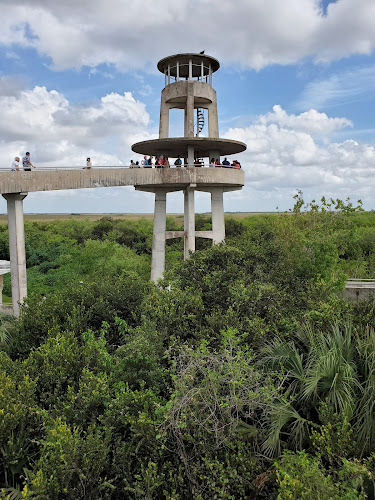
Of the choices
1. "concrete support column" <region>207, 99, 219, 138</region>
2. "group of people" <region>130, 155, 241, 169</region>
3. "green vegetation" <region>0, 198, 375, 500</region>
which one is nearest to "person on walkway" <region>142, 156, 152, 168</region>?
"group of people" <region>130, 155, 241, 169</region>

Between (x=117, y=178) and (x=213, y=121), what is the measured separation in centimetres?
760

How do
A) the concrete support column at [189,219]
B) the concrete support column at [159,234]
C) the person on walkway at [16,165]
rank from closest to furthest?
the person on walkway at [16,165] < the concrete support column at [189,219] < the concrete support column at [159,234]

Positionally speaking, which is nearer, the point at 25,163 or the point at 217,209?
the point at 25,163

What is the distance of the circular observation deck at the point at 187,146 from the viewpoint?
22.6 meters

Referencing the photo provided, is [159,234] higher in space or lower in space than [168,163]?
lower

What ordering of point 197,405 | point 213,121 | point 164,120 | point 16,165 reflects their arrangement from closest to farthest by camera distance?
point 197,405 → point 16,165 → point 164,120 → point 213,121

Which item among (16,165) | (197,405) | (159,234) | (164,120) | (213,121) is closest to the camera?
(197,405)

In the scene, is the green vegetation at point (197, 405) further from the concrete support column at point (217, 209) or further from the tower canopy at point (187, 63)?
the tower canopy at point (187, 63)

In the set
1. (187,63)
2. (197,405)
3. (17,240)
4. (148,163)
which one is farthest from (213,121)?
(197,405)

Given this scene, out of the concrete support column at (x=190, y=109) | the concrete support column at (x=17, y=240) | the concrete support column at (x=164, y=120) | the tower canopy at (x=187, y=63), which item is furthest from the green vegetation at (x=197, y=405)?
the tower canopy at (x=187, y=63)

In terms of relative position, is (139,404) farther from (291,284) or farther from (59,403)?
(291,284)

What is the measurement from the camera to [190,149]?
23.8m

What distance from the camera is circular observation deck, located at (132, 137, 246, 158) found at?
889 inches

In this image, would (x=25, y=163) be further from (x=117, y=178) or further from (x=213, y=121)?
(x=213, y=121)
